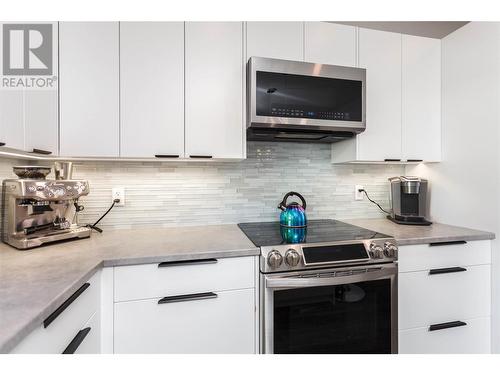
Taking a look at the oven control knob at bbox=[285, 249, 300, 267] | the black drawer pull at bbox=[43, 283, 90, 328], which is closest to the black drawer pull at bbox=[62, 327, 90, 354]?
the black drawer pull at bbox=[43, 283, 90, 328]

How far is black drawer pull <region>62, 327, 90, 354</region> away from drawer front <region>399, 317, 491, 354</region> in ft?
5.14

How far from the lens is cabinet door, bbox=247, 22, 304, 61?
5.16ft

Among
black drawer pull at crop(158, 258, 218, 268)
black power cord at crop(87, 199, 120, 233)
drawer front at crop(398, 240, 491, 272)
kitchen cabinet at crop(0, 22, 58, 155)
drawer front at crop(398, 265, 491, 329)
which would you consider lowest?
drawer front at crop(398, 265, 491, 329)

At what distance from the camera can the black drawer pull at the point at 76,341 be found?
2.71 ft

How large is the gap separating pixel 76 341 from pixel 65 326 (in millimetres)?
101

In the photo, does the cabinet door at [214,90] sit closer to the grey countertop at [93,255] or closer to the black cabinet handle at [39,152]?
the grey countertop at [93,255]

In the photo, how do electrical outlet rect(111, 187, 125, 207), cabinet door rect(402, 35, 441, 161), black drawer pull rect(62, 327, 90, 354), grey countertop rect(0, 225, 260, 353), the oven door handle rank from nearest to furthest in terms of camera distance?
grey countertop rect(0, 225, 260, 353), black drawer pull rect(62, 327, 90, 354), the oven door handle, electrical outlet rect(111, 187, 125, 207), cabinet door rect(402, 35, 441, 161)

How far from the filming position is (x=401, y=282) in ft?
4.73

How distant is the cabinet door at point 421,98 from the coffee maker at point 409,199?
0.60 ft

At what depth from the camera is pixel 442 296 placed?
151 centimetres

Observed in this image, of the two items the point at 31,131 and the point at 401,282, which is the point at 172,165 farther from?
the point at 401,282

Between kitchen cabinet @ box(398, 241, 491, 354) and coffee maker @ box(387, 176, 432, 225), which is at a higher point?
coffee maker @ box(387, 176, 432, 225)

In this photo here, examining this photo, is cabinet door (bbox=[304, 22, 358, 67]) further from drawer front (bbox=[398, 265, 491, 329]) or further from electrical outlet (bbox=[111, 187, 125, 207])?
electrical outlet (bbox=[111, 187, 125, 207])

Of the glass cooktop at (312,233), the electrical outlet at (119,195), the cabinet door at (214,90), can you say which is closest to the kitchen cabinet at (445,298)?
the glass cooktop at (312,233)
